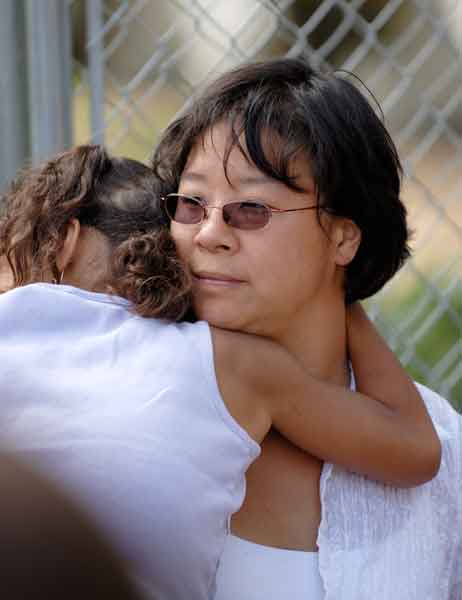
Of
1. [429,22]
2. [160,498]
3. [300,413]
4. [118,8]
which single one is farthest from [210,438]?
[429,22]

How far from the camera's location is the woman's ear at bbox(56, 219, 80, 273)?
1590 mm

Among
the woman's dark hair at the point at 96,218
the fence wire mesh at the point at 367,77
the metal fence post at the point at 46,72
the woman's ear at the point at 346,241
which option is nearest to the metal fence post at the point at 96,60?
the fence wire mesh at the point at 367,77

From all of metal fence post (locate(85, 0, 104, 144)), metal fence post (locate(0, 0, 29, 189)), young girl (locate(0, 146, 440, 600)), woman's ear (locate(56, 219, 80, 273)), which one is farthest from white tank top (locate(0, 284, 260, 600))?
metal fence post (locate(85, 0, 104, 144))

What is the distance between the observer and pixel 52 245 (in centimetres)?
158

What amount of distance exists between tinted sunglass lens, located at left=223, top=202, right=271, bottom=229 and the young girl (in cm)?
12

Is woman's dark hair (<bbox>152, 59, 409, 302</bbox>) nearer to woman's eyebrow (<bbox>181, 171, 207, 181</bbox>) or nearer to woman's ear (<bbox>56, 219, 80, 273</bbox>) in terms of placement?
woman's eyebrow (<bbox>181, 171, 207, 181</bbox>)

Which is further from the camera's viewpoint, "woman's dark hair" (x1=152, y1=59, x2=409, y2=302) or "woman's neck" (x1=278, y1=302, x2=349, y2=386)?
"woman's neck" (x1=278, y1=302, x2=349, y2=386)

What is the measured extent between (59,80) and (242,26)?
2.00 ft

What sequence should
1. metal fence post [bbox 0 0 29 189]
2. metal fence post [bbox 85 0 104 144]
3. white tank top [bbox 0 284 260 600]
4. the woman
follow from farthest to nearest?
metal fence post [bbox 85 0 104 144]
metal fence post [bbox 0 0 29 189]
the woman
white tank top [bbox 0 284 260 600]

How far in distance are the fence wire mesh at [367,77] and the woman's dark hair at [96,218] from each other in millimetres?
683

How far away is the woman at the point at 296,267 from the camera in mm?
1475

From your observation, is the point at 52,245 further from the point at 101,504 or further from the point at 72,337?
the point at 101,504

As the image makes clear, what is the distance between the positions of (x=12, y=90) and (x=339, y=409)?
3.90 feet

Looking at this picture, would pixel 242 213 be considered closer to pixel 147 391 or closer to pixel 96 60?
pixel 147 391
